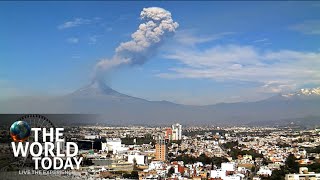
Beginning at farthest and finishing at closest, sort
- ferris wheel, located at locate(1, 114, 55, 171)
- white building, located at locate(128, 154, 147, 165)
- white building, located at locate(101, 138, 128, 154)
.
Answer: white building, located at locate(101, 138, 128, 154), white building, located at locate(128, 154, 147, 165), ferris wheel, located at locate(1, 114, 55, 171)

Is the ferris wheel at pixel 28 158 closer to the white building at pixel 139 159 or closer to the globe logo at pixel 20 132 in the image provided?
the globe logo at pixel 20 132

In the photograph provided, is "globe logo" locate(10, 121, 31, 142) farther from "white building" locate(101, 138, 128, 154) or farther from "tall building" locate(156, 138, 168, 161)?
"white building" locate(101, 138, 128, 154)

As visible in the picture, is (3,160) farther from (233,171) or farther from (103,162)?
(233,171)

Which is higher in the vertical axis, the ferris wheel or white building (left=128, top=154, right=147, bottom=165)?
the ferris wheel

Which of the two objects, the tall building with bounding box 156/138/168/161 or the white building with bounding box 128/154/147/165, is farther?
the tall building with bounding box 156/138/168/161

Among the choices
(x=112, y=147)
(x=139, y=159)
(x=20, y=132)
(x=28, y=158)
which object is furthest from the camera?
(x=112, y=147)

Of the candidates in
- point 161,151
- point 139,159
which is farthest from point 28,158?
point 161,151

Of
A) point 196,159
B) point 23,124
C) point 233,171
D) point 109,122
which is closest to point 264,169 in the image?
point 233,171

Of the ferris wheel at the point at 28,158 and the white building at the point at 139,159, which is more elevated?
the ferris wheel at the point at 28,158

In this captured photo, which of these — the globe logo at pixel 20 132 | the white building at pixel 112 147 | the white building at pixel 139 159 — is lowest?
the white building at pixel 139 159

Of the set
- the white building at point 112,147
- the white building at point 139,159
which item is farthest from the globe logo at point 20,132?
the white building at point 112,147

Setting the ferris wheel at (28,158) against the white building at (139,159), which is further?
the white building at (139,159)

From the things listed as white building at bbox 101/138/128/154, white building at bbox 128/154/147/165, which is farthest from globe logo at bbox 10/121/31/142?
white building at bbox 101/138/128/154

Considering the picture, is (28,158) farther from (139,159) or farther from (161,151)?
(161,151)
